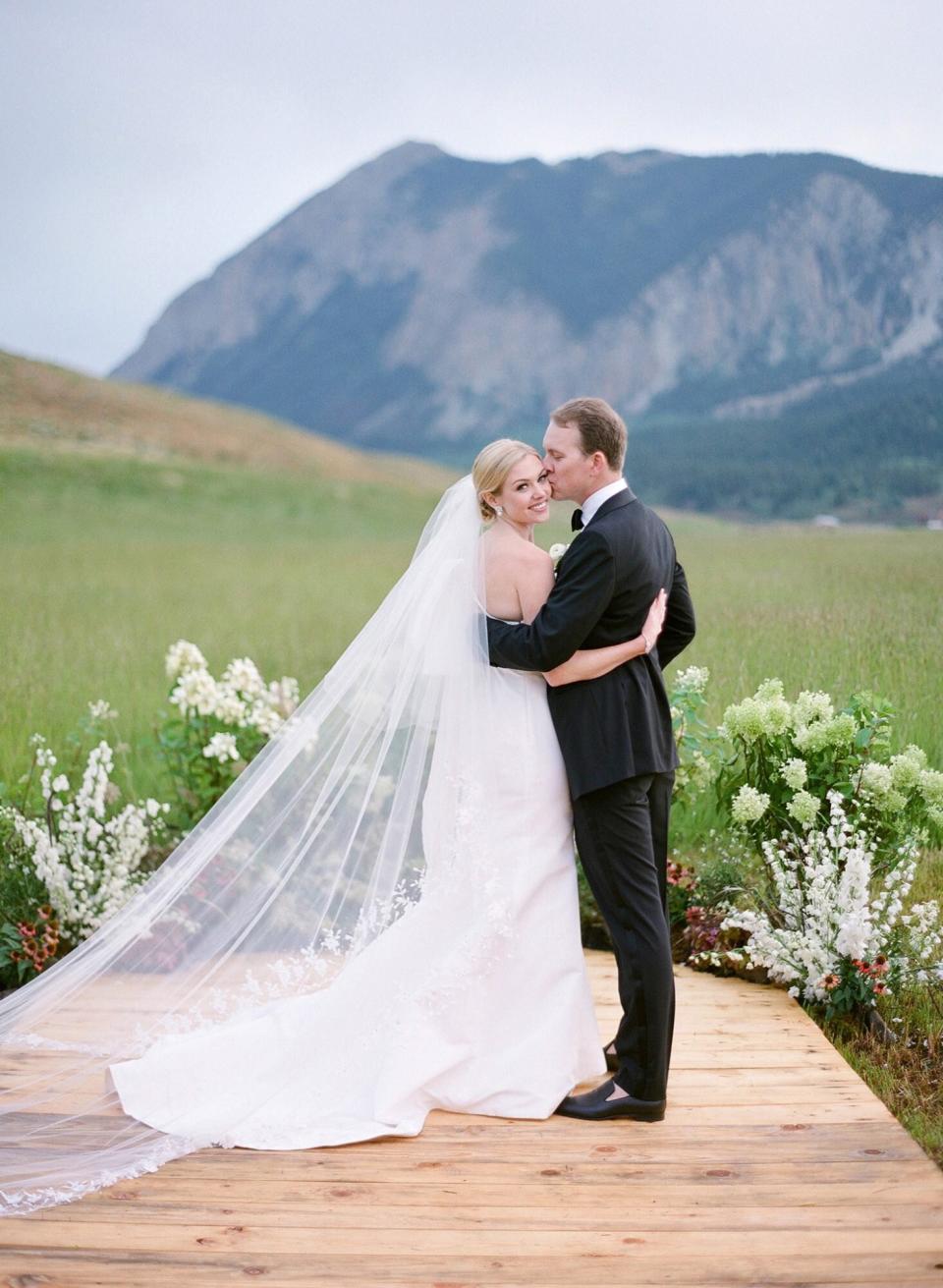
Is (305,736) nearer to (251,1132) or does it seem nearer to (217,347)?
(251,1132)

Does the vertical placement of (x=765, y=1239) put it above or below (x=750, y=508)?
below

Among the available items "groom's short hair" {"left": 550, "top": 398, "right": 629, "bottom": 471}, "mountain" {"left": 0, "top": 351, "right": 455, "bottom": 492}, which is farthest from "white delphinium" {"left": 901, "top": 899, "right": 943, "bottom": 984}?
"mountain" {"left": 0, "top": 351, "right": 455, "bottom": 492}

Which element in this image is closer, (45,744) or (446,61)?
(45,744)

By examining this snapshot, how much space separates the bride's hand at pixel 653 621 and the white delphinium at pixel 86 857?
2.45 m

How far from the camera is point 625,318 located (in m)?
10.6

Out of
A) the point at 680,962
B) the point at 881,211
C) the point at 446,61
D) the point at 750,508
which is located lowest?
the point at 680,962

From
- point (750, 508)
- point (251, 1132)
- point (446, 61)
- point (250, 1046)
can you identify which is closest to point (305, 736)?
point (250, 1046)

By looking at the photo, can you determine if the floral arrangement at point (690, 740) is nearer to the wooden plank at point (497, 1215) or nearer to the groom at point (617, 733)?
the groom at point (617, 733)

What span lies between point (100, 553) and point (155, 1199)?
557 cm

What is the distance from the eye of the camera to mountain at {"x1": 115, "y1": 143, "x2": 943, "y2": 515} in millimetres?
6551

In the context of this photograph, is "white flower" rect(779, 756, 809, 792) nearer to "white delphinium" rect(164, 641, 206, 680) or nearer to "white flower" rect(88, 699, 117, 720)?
"white delphinium" rect(164, 641, 206, 680)

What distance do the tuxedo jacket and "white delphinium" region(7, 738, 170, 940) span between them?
7.32 ft

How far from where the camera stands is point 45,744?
6.16 meters

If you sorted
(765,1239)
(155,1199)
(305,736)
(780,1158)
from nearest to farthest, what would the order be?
(765,1239) → (155,1199) → (780,1158) → (305,736)
